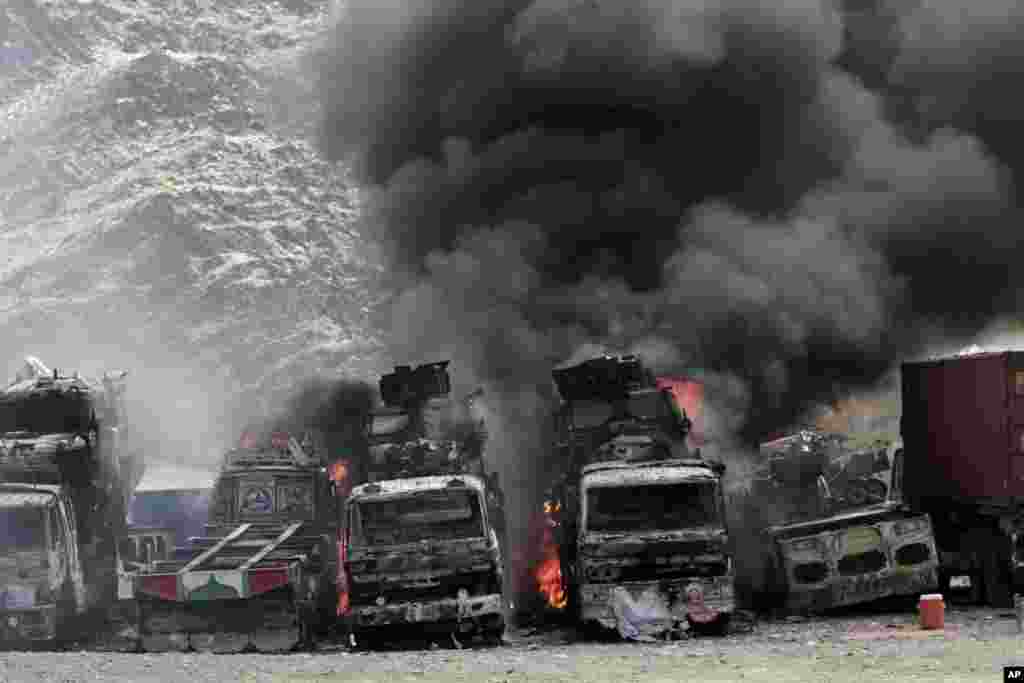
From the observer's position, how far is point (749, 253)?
31.8m

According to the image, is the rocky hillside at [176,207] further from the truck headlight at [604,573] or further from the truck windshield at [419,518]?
the truck headlight at [604,573]

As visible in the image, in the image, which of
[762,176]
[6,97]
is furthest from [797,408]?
[6,97]

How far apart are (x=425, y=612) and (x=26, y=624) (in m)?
5.38

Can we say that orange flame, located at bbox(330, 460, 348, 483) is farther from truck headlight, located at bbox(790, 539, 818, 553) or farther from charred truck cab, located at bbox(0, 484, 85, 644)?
truck headlight, located at bbox(790, 539, 818, 553)

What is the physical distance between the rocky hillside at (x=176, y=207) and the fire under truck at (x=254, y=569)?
129 ft

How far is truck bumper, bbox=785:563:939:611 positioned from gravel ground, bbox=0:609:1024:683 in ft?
3.82

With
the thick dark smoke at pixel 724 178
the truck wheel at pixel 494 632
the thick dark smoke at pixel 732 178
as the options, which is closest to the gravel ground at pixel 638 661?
the truck wheel at pixel 494 632

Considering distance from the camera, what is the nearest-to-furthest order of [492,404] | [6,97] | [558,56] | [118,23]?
[492,404], [558,56], [6,97], [118,23]

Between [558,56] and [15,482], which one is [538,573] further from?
[558,56]

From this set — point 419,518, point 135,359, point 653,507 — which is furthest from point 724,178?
point 135,359

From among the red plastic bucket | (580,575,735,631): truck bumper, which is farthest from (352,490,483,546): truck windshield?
the red plastic bucket

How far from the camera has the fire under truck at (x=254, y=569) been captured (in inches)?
736

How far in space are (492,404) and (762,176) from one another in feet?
31.9

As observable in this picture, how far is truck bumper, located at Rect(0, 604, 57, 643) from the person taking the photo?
19.9 metres
